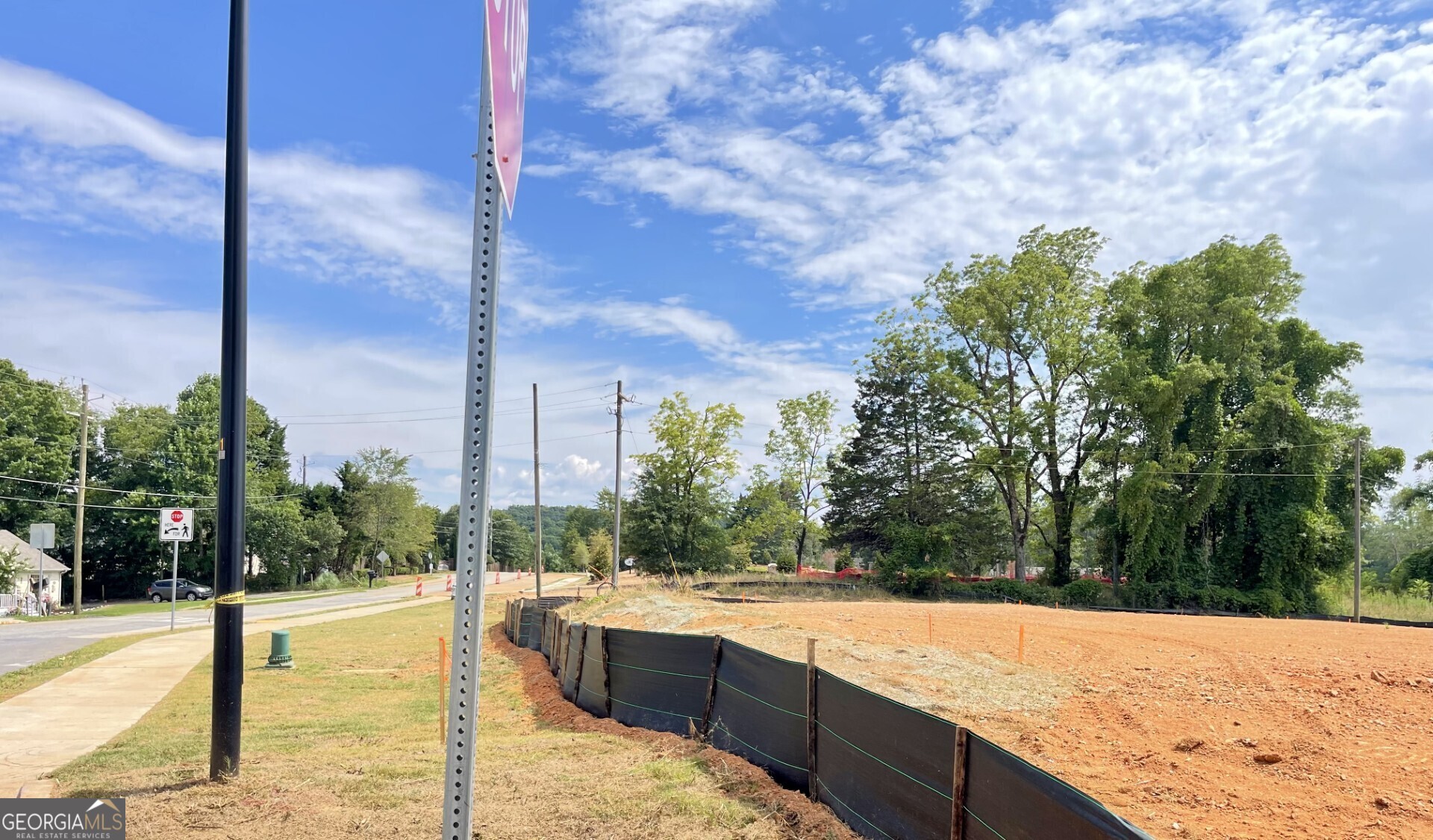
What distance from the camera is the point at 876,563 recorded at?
145ft

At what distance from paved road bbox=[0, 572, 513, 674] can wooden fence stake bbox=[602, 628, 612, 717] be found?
37.9ft

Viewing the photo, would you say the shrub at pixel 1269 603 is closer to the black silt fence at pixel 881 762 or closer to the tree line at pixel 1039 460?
the tree line at pixel 1039 460

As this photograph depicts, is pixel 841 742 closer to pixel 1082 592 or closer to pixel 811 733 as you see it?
pixel 811 733

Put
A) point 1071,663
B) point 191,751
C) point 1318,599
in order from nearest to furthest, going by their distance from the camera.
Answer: point 191,751 < point 1071,663 < point 1318,599

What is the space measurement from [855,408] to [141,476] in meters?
45.3

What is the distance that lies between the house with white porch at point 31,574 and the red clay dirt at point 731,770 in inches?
1263

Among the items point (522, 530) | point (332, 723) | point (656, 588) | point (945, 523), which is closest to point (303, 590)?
point (656, 588)

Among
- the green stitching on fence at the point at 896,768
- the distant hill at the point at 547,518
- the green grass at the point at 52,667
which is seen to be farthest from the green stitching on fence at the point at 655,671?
the distant hill at the point at 547,518

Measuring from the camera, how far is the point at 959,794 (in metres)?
4.69

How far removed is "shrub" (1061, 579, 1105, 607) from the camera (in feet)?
121

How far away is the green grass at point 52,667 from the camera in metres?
13.0

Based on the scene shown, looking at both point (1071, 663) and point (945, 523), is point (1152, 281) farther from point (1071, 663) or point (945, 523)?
point (1071, 663)

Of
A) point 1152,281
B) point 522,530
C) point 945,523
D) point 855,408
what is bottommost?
point 522,530

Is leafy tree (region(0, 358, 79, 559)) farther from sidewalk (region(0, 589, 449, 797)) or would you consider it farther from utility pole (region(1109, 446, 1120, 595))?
utility pole (region(1109, 446, 1120, 595))
